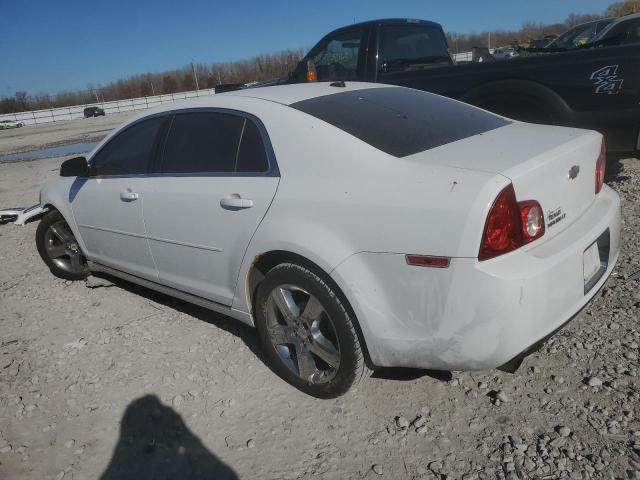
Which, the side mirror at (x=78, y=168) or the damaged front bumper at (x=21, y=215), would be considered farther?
the damaged front bumper at (x=21, y=215)

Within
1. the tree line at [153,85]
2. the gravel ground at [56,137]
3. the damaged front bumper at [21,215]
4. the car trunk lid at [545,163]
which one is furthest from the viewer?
the tree line at [153,85]

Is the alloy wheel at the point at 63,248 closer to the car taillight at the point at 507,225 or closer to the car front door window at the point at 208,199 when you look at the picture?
the car front door window at the point at 208,199

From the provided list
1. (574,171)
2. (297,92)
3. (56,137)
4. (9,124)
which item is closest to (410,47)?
(297,92)

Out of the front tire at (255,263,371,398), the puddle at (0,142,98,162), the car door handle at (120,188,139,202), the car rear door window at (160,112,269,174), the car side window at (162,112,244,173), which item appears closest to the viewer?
the front tire at (255,263,371,398)

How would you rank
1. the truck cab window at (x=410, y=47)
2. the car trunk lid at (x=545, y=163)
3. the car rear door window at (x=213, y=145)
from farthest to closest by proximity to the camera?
the truck cab window at (x=410, y=47) → the car rear door window at (x=213, y=145) → the car trunk lid at (x=545, y=163)

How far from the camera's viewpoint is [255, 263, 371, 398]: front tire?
2414 mm

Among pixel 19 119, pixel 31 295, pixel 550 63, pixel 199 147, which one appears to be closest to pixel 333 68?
pixel 550 63

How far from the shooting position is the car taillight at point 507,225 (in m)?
1.99

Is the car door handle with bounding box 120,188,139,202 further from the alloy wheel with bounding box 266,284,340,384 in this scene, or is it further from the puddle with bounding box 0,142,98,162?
the puddle with bounding box 0,142,98,162

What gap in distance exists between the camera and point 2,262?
18.0 ft

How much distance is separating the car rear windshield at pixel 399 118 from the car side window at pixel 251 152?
0.87ft

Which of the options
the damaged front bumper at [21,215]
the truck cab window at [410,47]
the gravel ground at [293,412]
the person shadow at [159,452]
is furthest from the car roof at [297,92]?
the damaged front bumper at [21,215]

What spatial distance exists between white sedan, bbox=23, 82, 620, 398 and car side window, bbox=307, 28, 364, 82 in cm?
284

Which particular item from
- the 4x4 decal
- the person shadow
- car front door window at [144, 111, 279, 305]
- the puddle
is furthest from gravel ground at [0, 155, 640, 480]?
the puddle
